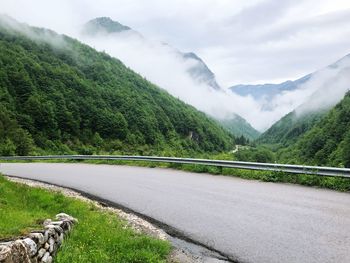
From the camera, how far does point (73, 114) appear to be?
154250mm

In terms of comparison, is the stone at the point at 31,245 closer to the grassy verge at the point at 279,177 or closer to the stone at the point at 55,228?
the stone at the point at 55,228

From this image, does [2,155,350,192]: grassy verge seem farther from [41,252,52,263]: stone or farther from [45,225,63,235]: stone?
[41,252,52,263]: stone

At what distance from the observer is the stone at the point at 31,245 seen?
19.4 ft

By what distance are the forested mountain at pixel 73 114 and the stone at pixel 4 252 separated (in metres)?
110

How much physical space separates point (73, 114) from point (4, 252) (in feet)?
500

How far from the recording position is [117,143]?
149m

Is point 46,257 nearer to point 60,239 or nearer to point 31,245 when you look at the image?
point 31,245

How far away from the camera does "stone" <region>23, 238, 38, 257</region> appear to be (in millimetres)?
5918

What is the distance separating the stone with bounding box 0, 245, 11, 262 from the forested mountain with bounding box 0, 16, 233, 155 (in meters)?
110

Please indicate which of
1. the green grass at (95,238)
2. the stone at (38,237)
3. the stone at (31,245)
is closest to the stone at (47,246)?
the stone at (38,237)

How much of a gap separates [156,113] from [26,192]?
178 meters

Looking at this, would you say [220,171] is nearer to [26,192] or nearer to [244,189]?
[244,189]

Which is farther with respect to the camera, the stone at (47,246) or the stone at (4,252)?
the stone at (47,246)

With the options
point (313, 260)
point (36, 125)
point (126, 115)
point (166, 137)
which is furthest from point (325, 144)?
point (313, 260)
